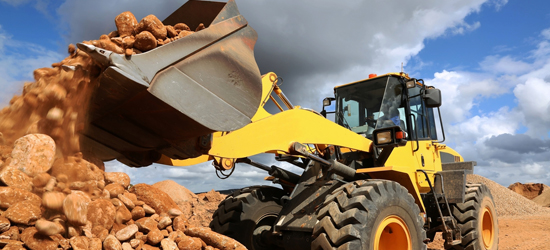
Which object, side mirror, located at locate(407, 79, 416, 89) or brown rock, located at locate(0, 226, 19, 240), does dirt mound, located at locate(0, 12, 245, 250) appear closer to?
brown rock, located at locate(0, 226, 19, 240)

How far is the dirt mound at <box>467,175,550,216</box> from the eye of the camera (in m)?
15.8

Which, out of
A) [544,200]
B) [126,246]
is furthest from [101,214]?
[544,200]

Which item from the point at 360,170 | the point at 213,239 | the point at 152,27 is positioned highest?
the point at 152,27

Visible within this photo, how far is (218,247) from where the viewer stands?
341 cm

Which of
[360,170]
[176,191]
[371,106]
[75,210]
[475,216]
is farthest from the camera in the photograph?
[176,191]

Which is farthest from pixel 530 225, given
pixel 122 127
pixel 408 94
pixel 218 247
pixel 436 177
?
pixel 122 127

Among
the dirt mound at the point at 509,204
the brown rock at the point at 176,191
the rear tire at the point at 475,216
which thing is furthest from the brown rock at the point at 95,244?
the dirt mound at the point at 509,204

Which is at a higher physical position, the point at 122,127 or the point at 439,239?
the point at 122,127

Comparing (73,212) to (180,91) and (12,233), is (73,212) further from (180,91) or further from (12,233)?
(180,91)

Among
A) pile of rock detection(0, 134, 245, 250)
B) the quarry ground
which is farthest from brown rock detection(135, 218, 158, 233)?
the quarry ground

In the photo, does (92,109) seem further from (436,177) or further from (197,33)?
(436,177)

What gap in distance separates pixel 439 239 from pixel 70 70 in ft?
29.4

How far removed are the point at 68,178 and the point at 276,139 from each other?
189 cm

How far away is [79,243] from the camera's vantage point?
109 inches
